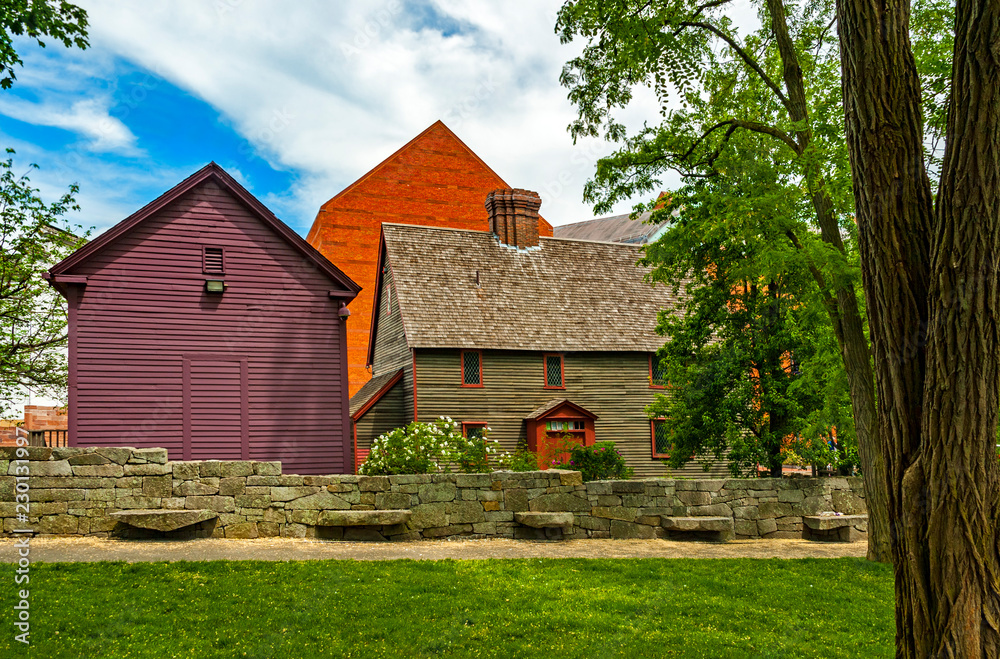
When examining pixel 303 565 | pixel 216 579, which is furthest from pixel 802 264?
pixel 216 579

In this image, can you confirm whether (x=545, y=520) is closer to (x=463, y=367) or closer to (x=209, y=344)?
(x=209, y=344)

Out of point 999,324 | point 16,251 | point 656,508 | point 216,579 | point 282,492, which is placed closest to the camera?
point 999,324

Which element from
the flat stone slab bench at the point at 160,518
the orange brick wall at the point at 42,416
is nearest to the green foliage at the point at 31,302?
the orange brick wall at the point at 42,416

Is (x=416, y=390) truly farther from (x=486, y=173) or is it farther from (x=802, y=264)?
(x=486, y=173)

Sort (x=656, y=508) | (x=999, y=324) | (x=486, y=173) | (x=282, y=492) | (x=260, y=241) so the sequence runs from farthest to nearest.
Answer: (x=486, y=173) < (x=260, y=241) < (x=656, y=508) < (x=282, y=492) < (x=999, y=324)

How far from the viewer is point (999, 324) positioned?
477cm

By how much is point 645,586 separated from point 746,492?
18.3ft

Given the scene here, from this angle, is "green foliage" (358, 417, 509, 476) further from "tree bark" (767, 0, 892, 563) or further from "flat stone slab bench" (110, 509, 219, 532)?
"tree bark" (767, 0, 892, 563)

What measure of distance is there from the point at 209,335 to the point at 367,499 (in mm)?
6315

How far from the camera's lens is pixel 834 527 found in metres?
14.5

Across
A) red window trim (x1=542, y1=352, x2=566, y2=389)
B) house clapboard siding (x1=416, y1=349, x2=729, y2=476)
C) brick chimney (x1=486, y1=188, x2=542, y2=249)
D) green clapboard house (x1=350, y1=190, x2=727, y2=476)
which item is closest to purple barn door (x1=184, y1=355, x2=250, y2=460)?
green clapboard house (x1=350, y1=190, x2=727, y2=476)

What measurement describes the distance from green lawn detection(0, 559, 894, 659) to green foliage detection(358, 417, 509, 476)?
11.9 ft

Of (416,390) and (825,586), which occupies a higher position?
(416,390)

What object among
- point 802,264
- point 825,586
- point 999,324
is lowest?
point 825,586
